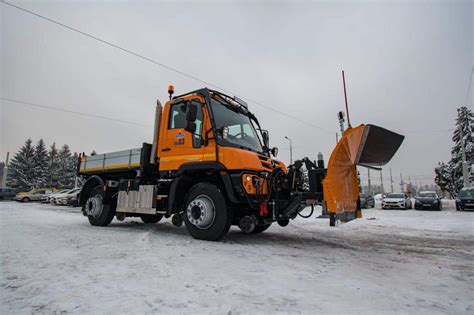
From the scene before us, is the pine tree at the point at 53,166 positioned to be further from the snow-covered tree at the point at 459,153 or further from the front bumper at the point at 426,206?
the snow-covered tree at the point at 459,153

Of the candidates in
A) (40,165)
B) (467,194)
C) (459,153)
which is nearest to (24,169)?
(40,165)

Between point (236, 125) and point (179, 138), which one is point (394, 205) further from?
point (179, 138)

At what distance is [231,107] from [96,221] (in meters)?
5.10

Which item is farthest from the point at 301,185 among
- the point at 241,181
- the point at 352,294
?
the point at 352,294

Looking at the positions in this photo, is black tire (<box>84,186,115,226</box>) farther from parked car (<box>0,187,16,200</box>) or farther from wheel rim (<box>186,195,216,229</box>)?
parked car (<box>0,187,16,200</box>)

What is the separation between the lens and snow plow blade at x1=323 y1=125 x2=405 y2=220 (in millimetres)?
4465

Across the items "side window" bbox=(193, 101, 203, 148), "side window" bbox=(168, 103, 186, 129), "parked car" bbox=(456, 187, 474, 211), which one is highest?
"side window" bbox=(168, 103, 186, 129)

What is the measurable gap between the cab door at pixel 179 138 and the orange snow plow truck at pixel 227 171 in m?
0.02

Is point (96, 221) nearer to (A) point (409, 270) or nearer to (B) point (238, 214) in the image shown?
(B) point (238, 214)

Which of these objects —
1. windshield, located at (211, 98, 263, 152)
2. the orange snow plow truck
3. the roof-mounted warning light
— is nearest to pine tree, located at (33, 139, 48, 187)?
the orange snow plow truck

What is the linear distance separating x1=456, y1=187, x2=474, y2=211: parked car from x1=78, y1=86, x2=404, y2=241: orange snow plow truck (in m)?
17.1

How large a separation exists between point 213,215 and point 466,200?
64.1 ft

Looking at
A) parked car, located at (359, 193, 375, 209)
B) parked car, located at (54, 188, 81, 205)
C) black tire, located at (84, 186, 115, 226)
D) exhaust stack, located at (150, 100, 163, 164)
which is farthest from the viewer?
parked car, located at (359, 193, 375, 209)

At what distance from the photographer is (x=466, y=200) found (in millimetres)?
17047
